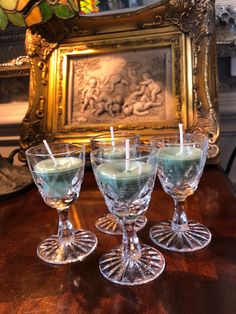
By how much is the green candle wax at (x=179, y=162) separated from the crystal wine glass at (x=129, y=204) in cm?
4

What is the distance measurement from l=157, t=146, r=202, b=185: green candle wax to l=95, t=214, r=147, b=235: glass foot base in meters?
0.09

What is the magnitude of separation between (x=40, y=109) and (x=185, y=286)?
58 centimetres

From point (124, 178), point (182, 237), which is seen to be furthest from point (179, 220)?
point (124, 178)

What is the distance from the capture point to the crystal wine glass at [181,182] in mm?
400

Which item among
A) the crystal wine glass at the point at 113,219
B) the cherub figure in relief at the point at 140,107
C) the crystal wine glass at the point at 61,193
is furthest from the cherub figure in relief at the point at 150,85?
the crystal wine glass at the point at 61,193

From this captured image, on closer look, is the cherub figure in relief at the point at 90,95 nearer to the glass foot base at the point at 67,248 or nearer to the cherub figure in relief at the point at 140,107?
the cherub figure in relief at the point at 140,107

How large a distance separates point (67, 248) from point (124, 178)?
149 millimetres

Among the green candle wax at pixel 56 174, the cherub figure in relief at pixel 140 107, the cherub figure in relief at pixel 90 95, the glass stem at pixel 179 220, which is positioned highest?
the cherub figure in relief at pixel 90 95

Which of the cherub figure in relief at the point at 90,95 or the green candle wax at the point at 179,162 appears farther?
the cherub figure in relief at the point at 90,95

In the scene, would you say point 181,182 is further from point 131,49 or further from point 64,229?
point 131,49

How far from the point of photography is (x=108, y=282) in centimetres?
33

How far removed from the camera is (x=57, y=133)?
2.43ft

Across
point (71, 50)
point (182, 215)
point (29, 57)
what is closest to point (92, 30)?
point (71, 50)

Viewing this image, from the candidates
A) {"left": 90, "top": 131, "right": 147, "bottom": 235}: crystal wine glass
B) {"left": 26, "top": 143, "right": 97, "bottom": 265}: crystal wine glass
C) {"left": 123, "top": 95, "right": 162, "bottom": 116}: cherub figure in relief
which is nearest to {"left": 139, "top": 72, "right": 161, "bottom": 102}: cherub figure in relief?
{"left": 123, "top": 95, "right": 162, "bottom": 116}: cherub figure in relief
